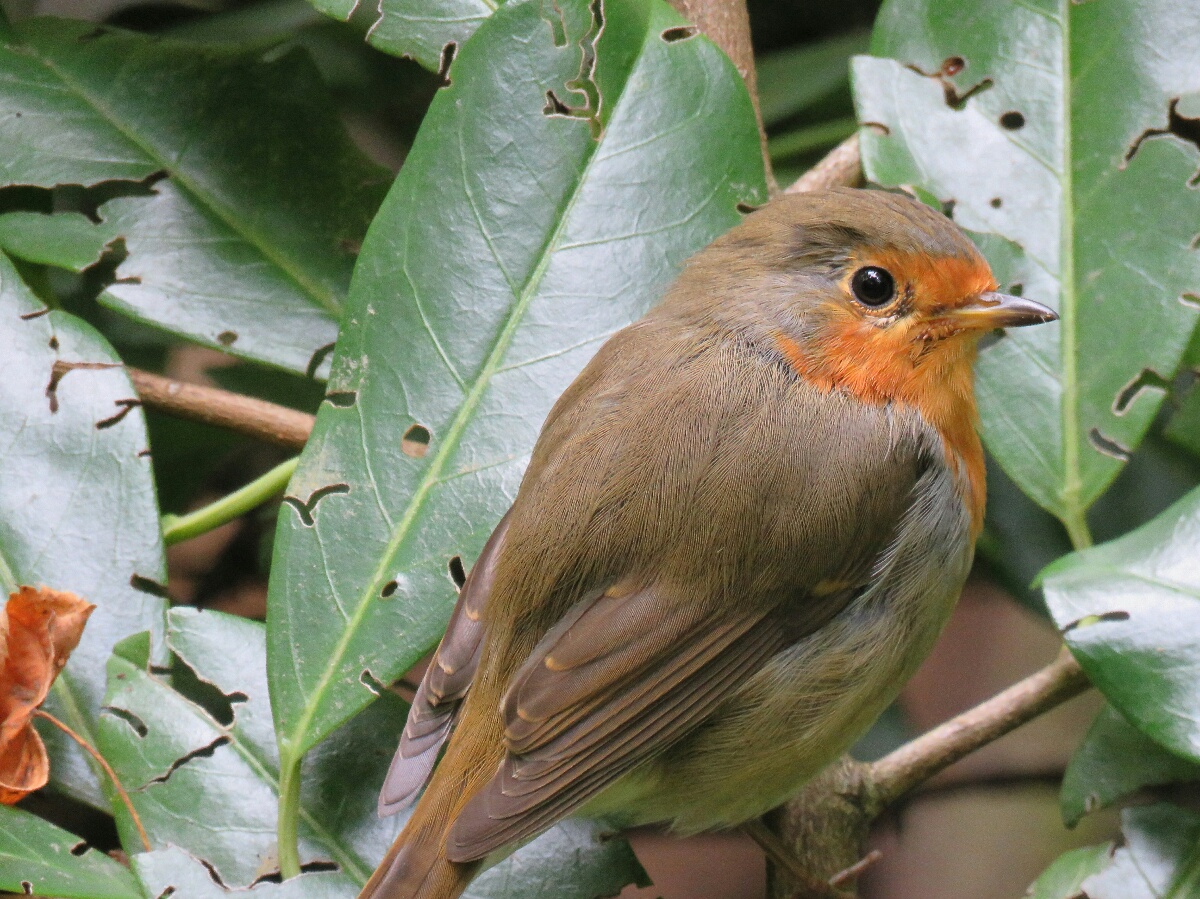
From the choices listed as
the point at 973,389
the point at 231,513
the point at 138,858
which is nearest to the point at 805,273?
the point at 973,389

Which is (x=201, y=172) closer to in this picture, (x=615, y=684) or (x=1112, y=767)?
(x=615, y=684)

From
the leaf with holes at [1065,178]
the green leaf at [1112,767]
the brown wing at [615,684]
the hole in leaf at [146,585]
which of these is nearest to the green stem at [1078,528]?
the leaf with holes at [1065,178]

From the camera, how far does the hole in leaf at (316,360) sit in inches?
102

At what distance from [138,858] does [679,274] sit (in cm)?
129

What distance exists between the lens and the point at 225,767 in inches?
82.1

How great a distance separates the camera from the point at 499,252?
226cm

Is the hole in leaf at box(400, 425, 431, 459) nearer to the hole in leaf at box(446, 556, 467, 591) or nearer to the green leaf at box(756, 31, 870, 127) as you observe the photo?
the hole in leaf at box(446, 556, 467, 591)

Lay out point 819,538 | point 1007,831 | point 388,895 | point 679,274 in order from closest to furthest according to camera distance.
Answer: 1. point 388,895
2. point 819,538
3. point 679,274
4. point 1007,831

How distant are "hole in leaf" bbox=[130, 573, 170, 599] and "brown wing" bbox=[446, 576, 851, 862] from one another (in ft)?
2.05

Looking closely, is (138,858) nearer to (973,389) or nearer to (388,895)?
(388,895)

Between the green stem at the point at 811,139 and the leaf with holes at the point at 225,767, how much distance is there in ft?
5.73

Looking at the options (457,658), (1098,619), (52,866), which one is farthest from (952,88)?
(52,866)

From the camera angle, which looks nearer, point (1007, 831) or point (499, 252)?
point (499, 252)

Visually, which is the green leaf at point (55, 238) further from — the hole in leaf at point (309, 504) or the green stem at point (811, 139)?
the green stem at point (811, 139)
